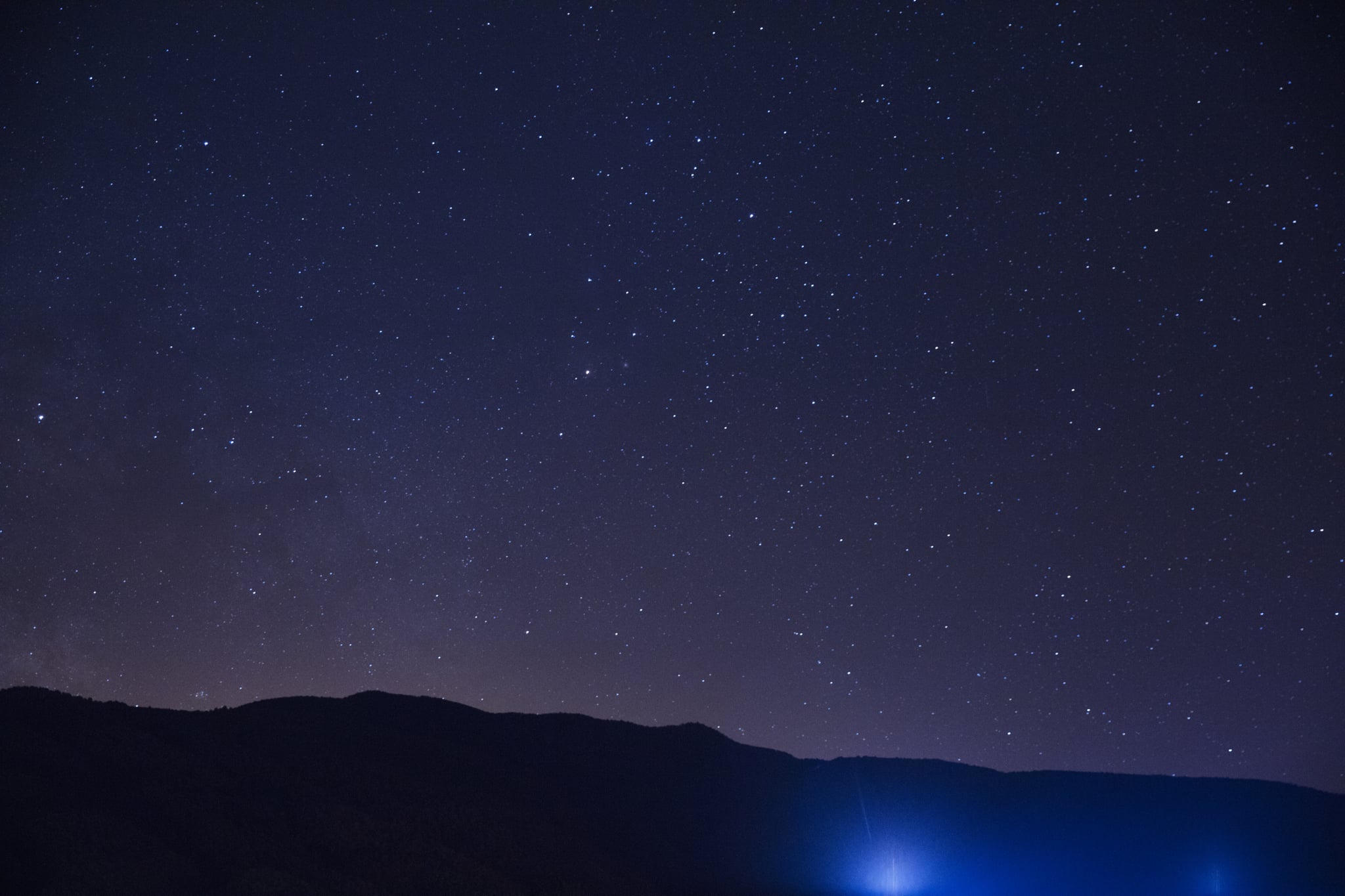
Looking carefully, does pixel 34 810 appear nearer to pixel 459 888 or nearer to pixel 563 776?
pixel 459 888

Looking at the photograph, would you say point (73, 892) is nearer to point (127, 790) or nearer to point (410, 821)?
point (127, 790)

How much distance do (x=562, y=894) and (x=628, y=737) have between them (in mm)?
13254

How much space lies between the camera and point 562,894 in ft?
51.8

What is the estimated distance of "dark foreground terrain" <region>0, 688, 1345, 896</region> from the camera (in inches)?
545

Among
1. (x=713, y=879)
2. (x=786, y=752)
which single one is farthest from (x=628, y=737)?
(x=713, y=879)

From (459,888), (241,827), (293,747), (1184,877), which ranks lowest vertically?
(1184,877)

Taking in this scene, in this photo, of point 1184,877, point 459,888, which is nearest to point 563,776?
point 459,888

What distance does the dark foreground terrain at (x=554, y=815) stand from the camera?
13844 millimetres

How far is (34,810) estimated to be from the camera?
13.0 m

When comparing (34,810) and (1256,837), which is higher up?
(34,810)

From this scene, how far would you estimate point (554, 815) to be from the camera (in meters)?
21.3

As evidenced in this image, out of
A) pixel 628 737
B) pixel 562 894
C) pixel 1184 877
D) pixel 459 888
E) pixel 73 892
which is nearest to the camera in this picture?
pixel 73 892

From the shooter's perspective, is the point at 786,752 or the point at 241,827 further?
the point at 786,752

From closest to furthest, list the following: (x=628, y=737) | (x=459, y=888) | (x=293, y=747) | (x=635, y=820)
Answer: (x=459, y=888) < (x=293, y=747) < (x=635, y=820) < (x=628, y=737)
